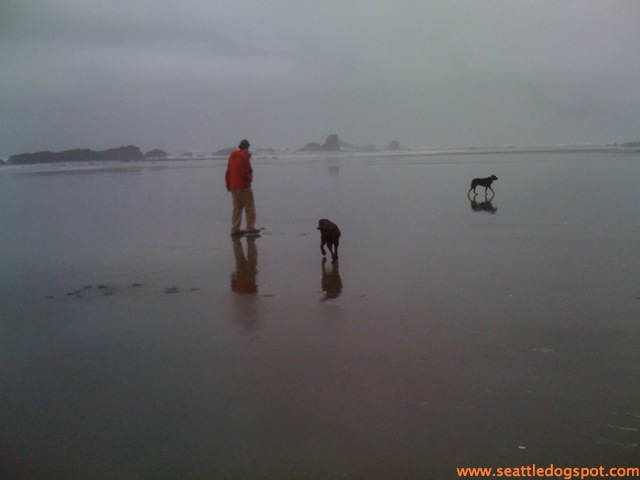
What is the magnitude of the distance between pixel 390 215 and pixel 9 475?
35.6 ft

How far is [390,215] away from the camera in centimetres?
1305

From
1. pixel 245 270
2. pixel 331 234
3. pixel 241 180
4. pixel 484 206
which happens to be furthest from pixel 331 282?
pixel 484 206

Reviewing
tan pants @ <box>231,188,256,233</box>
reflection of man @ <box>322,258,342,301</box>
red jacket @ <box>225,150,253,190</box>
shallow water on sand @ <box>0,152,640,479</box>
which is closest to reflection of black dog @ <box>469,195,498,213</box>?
shallow water on sand @ <box>0,152,640,479</box>

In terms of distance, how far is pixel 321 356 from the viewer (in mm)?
4434

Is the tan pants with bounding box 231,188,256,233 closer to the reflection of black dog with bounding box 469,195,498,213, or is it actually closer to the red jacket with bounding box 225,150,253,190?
the red jacket with bounding box 225,150,253,190

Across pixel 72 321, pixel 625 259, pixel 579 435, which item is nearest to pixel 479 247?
pixel 625 259

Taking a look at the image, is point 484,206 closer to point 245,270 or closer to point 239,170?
point 239,170

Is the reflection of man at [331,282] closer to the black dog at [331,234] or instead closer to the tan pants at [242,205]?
the black dog at [331,234]

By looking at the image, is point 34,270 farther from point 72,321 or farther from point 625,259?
point 625,259

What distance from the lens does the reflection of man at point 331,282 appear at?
6.37 m

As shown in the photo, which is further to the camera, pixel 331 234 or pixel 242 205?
pixel 242 205

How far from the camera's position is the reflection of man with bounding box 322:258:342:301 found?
6.37 meters

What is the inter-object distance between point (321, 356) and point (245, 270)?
360 centimetres

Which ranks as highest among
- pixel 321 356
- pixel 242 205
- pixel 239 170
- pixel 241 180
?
pixel 239 170
